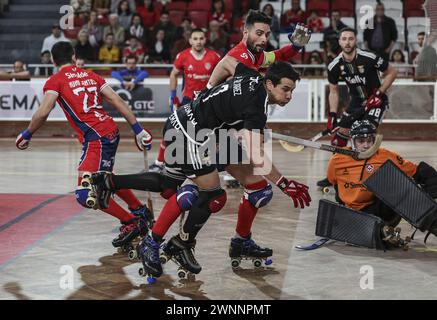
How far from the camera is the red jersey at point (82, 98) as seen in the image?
26.0ft

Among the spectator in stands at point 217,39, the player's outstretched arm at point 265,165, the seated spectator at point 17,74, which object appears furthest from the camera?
the spectator in stands at point 217,39

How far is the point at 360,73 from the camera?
37.7 feet

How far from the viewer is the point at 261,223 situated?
9211 mm

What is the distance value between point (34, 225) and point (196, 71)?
4.14m

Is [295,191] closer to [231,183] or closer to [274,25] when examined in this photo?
[231,183]

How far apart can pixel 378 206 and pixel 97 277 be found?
9.67 feet

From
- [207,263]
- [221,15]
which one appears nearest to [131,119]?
[207,263]

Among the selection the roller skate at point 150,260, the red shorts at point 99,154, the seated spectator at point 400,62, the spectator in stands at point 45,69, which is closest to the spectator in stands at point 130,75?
the spectator in stands at point 45,69

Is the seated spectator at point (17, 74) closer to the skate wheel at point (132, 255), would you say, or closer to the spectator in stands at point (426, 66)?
the spectator in stands at point (426, 66)

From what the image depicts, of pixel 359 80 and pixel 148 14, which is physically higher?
pixel 148 14

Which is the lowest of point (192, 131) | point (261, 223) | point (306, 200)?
point (261, 223)

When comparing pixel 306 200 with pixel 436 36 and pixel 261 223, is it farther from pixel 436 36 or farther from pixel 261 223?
pixel 436 36

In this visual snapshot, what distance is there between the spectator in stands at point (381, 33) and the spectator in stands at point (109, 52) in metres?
5.79
